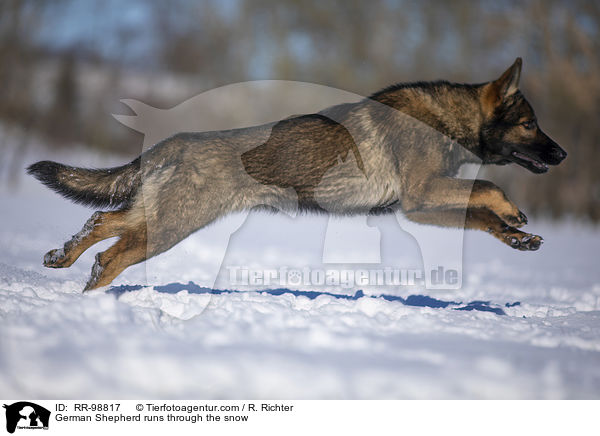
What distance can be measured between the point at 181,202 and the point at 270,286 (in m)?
1.65

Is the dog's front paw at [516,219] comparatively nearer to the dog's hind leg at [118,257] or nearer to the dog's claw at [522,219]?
the dog's claw at [522,219]

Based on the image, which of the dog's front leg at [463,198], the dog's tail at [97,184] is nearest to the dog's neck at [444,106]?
the dog's front leg at [463,198]

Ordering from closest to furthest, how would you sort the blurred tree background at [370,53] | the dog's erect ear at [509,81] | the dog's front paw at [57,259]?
1. the dog's front paw at [57,259]
2. the dog's erect ear at [509,81]
3. the blurred tree background at [370,53]

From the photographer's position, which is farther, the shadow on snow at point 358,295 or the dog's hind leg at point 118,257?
the shadow on snow at point 358,295

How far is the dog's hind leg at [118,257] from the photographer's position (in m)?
3.73

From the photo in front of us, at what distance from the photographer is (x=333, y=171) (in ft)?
13.7

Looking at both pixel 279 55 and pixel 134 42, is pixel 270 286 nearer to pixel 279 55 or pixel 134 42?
pixel 279 55
